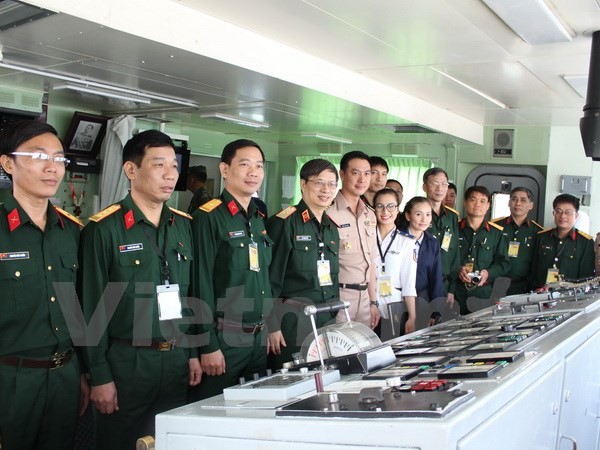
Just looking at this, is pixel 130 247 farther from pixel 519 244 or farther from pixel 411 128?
pixel 411 128

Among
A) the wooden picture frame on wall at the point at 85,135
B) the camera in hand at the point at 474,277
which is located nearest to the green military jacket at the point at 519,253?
the camera in hand at the point at 474,277

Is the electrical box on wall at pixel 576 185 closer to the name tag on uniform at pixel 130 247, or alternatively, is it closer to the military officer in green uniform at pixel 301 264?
the military officer in green uniform at pixel 301 264

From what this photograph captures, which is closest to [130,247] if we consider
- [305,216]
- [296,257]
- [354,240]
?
[296,257]

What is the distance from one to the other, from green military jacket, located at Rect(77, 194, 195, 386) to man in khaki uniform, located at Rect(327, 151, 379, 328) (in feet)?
5.10

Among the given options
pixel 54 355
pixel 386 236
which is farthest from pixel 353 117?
pixel 54 355

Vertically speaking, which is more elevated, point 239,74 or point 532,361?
point 239,74

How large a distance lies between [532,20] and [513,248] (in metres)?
3.16

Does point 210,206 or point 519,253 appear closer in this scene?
point 210,206

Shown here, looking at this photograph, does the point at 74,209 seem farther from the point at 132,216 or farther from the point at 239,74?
the point at 132,216

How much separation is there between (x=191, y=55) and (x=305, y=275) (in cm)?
148

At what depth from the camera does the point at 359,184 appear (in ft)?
14.1

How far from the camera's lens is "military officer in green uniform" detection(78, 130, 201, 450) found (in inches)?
107

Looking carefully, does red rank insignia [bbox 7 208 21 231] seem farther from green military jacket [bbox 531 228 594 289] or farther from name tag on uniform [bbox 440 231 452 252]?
green military jacket [bbox 531 228 594 289]

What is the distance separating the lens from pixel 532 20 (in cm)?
378
